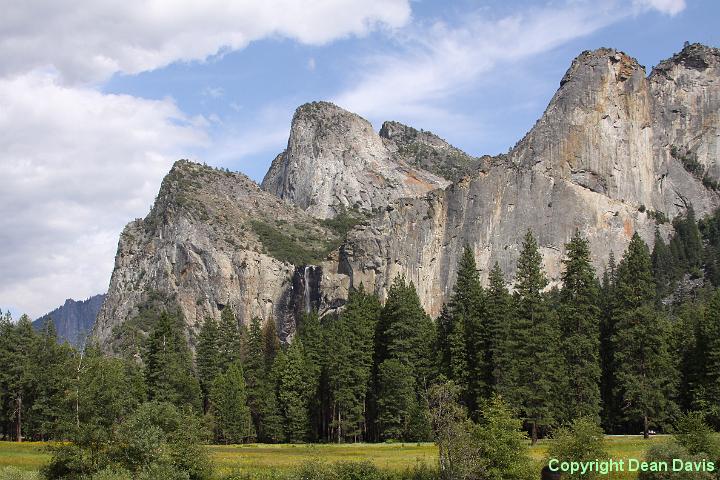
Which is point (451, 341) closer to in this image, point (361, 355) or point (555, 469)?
point (361, 355)

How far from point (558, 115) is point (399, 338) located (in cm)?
10782

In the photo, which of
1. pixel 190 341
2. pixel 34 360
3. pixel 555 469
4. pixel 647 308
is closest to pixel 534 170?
pixel 190 341

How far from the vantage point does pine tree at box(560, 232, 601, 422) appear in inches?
2374

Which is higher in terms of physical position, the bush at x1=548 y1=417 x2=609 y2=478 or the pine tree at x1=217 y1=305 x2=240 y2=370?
the pine tree at x1=217 y1=305 x2=240 y2=370

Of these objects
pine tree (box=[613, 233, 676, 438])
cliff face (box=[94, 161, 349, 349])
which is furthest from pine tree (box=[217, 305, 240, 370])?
cliff face (box=[94, 161, 349, 349])

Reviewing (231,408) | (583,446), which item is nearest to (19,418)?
(231,408)

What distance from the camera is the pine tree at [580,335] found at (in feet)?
198

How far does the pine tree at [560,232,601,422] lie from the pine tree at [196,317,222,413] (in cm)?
4444

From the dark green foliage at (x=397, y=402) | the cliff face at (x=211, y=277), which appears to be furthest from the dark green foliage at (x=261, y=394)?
the cliff face at (x=211, y=277)

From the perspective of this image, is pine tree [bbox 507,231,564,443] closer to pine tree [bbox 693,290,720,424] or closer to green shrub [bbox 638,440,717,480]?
pine tree [bbox 693,290,720,424]

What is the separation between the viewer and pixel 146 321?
177750 millimetres

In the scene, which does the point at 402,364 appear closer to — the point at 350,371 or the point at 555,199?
the point at 350,371

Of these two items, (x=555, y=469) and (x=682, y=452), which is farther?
(x=555, y=469)

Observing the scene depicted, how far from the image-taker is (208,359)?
93.1 m
